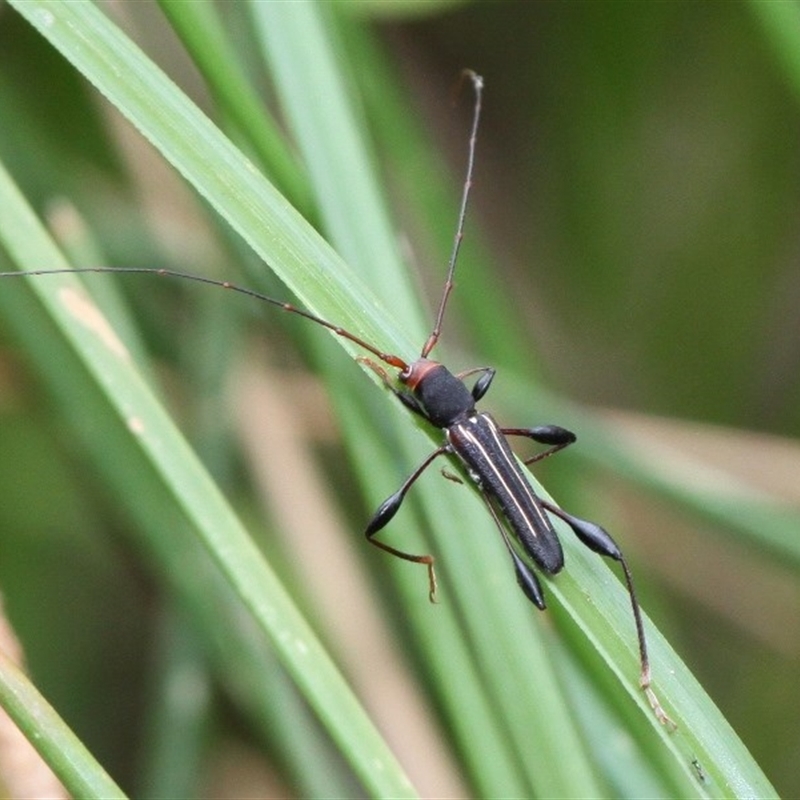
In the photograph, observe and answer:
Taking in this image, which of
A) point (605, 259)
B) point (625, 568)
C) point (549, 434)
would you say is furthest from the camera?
point (605, 259)

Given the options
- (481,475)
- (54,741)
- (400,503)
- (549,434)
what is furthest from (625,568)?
Answer: (54,741)

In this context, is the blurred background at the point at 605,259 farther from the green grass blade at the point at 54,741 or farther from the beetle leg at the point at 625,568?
the green grass blade at the point at 54,741

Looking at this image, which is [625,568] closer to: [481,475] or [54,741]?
[481,475]

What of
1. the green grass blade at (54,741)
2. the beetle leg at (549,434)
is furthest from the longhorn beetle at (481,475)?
Answer: the green grass blade at (54,741)

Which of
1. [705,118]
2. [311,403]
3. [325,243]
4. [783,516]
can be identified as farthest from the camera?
[705,118]

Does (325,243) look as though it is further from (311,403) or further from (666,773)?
(311,403)

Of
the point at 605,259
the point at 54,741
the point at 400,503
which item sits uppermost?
the point at 605,259

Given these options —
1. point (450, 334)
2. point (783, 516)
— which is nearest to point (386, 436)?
point (783, 516)

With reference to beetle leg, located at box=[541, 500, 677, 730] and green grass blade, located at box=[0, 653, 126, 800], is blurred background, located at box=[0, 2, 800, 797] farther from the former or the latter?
green grass blade, located at box=[0, 653, 126, 800]

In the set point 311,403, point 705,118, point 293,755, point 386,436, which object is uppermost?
point 705,118
